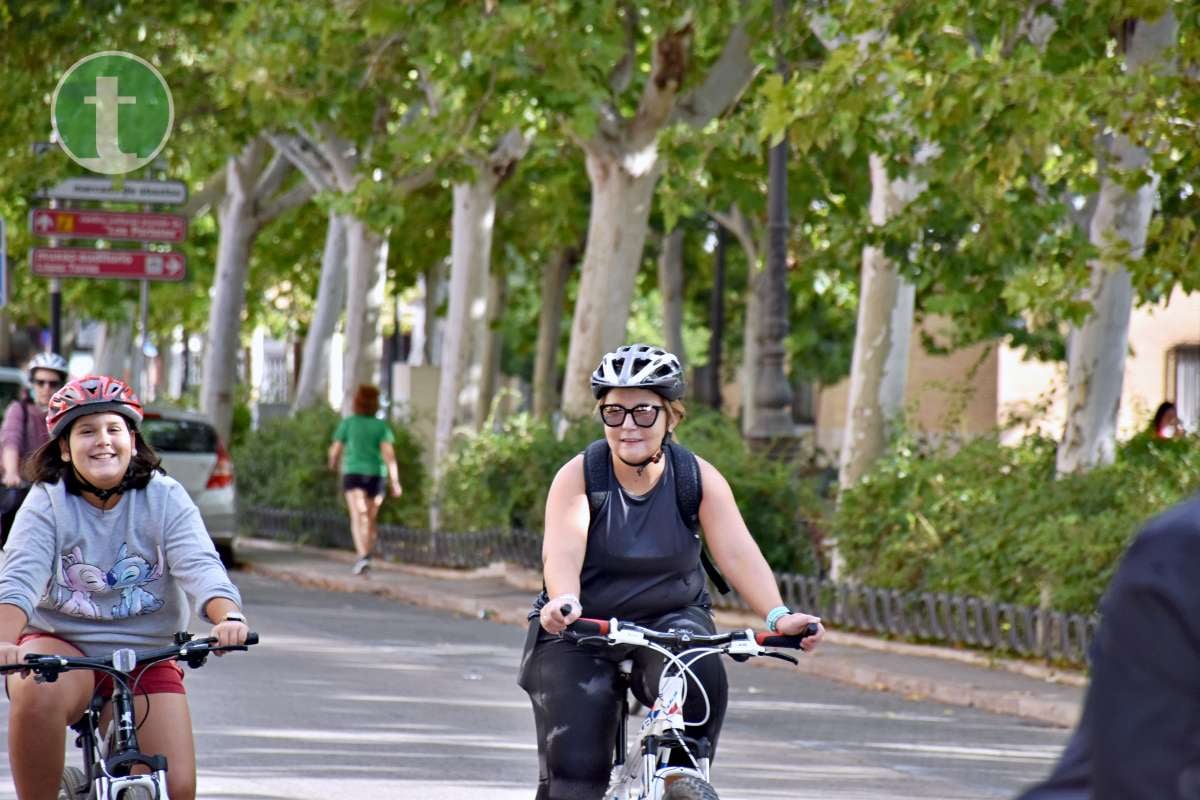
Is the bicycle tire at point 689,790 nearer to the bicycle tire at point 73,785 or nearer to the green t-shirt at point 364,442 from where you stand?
the bicycle tire at point 73,785

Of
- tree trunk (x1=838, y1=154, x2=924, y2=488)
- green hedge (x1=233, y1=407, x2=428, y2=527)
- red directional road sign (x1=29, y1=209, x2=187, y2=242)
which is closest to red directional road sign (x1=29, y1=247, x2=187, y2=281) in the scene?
red directional road sign (x1=29, y1=209, x2=187, y2=242)

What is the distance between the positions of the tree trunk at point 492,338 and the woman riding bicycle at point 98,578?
28.0 metres

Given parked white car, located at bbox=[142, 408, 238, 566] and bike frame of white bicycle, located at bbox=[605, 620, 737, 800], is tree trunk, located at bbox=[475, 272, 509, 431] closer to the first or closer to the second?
parked white car, located at bbox=[142, 408, 238, 566]

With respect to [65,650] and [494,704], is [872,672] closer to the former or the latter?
[494,704]

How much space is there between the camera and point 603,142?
19078 mm

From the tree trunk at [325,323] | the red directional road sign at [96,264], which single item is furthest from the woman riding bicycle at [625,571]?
the tree trunk at [325,323]

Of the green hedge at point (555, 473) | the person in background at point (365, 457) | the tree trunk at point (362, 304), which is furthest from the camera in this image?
the tree trunk at point (362, 304)

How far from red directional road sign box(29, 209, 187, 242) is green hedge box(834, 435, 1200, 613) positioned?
1005cm

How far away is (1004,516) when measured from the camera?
560 inches

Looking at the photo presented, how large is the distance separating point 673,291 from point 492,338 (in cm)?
372

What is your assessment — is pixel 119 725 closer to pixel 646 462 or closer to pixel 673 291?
pixel 646 462

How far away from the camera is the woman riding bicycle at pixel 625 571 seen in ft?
18.0

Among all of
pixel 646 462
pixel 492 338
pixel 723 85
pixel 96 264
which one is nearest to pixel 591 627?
pixel 646 462

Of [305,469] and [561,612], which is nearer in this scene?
[561,612]
